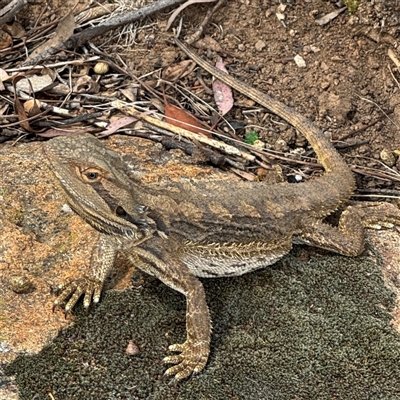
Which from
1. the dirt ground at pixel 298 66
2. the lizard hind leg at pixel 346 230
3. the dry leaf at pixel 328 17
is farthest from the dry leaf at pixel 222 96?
the lizard hind leg at pixel 346 230

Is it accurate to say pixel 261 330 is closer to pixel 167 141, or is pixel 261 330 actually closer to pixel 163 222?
pixel 163 222

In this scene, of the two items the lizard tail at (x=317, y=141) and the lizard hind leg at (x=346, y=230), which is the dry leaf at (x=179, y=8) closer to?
Result: the lizard tail at (x=317, y=141)

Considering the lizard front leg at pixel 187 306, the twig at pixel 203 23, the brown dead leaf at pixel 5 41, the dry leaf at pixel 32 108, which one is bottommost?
the lizard front leg at pixel 187 306

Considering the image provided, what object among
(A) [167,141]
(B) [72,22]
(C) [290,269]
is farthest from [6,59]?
(C) [290,269]

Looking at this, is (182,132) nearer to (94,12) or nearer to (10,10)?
(94,12)

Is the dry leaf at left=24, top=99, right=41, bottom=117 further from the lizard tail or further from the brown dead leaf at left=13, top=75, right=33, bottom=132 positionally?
the lizard tail

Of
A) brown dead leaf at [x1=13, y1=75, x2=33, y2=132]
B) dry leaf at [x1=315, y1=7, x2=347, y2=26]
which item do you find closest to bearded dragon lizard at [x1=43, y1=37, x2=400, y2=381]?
brown dead leaf at [x1=13, y1=75, x2=33, y2=132]

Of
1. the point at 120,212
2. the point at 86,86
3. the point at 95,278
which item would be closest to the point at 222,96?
the point at 86,86
